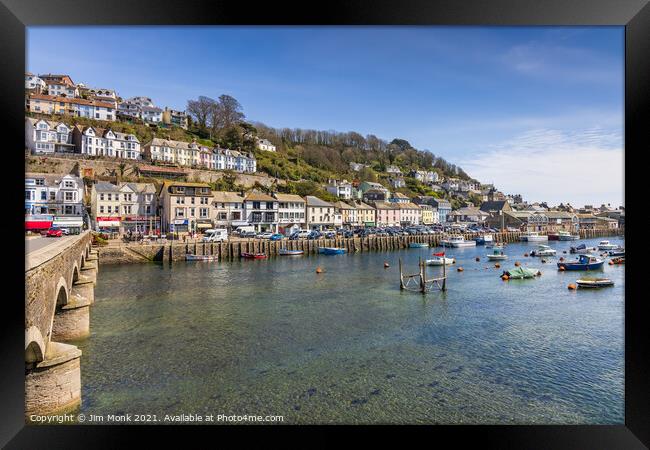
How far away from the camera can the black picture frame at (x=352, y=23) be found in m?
3.56

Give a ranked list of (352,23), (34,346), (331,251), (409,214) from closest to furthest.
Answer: (352,23), (34,346), (331,251), (409,214)

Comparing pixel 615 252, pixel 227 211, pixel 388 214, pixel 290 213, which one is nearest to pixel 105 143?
pixel 227 211

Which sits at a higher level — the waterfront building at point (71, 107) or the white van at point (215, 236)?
the waterfront building at point (71, 107)

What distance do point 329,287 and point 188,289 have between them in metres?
6.10

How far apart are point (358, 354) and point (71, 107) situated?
142 feet

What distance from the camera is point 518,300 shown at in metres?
13.7

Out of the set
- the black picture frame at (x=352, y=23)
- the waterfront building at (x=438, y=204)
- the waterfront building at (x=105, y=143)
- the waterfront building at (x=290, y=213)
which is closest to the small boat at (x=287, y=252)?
the waterfront building at (x=290, y=213)

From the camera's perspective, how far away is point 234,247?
85.5 ft

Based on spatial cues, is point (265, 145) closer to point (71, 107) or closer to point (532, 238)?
point (71, 107)

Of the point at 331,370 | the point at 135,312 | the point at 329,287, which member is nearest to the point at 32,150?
the point at 135,312

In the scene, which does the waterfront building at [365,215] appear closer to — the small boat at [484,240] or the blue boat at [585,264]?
the small boat at [484,240]

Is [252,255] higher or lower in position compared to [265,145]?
lower

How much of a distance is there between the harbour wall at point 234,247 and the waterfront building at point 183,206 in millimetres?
4493

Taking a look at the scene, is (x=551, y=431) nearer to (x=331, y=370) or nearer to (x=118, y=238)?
(x=331, y=370)
